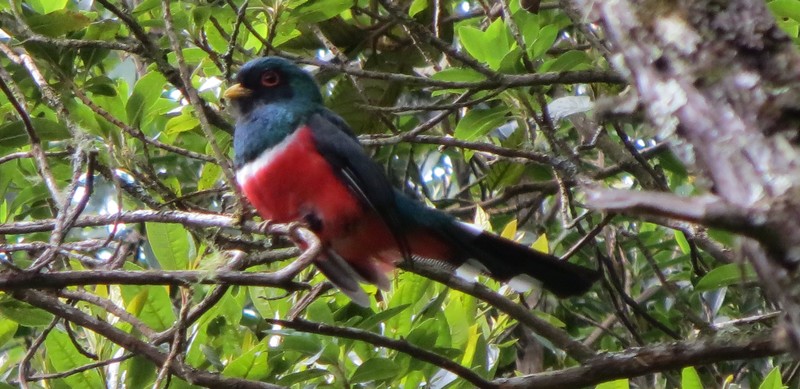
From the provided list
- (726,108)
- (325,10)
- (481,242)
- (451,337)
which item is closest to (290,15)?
(325,10)

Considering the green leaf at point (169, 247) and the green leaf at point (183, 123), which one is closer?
the green leaf at point (169, 247)

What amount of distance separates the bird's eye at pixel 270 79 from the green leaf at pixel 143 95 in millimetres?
466

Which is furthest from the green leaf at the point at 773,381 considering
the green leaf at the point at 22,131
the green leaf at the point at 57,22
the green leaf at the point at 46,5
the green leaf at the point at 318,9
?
the green leaf at the point at 46,5

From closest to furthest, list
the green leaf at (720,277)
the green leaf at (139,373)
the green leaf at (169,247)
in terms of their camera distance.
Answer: the green leaf at (139,373), the green leaf at (720,277), the green leaf at (169,247)

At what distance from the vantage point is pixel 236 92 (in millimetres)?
4016

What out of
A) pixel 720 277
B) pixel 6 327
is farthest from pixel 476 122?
pixel 6 327

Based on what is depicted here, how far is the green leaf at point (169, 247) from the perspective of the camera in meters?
3.38

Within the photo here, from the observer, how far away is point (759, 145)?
117cm

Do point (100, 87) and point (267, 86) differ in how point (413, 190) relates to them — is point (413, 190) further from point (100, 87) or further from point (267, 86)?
point (100, 87)

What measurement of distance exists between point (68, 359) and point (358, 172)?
48.4 inches

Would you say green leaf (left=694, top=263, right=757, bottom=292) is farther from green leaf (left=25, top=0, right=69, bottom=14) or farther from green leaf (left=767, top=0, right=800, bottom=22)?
green leaf (left=25, top=0, right=69, bottom=14)

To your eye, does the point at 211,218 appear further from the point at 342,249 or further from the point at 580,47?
the point at 580,47

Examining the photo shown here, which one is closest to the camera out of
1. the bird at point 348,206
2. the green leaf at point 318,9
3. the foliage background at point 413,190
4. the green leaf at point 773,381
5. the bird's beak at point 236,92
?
the foliage background at point 413,190

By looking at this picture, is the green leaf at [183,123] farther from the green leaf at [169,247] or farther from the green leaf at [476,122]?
the green leaf at [476,122]
